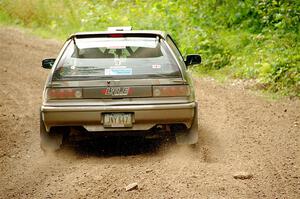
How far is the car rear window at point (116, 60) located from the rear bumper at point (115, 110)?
14.3 inches

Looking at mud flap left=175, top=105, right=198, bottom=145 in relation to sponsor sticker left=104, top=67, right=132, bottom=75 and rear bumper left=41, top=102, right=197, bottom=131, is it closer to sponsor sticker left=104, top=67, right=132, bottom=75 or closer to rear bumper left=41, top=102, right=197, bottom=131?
rear bumper left=41, top=102, right=197, bottom=131

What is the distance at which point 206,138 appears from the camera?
9062 mm

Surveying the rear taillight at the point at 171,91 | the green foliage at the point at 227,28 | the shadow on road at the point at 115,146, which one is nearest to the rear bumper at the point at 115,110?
the rear taillight at the point at 171,91

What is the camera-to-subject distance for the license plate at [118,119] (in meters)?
7.62

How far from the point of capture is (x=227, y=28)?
18.2 meters

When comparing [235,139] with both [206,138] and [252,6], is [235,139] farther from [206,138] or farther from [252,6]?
[252,6]

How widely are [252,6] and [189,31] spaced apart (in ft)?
6.27

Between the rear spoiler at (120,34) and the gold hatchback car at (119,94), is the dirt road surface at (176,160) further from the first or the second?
the rear spoiler at (120,34)

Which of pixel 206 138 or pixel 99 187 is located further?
pixel 206 138

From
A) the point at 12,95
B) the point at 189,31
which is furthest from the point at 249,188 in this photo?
the point at 189,31

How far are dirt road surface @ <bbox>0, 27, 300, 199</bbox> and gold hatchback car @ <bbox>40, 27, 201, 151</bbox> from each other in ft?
1.54

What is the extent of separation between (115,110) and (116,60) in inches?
24.8

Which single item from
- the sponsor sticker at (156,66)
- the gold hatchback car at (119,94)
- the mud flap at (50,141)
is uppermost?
the sponsor sticker at (156,66)

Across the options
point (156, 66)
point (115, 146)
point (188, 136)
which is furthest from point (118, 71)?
point (115, 146)
